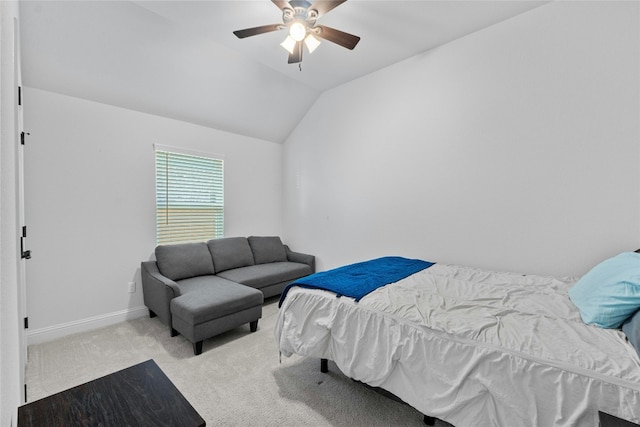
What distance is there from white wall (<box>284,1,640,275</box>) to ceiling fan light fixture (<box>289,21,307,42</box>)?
1.67 m

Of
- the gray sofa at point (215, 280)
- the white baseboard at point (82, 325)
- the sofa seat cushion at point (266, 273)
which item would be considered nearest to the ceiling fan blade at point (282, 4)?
the gray sofa at point (215, 280)

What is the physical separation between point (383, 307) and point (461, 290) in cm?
72

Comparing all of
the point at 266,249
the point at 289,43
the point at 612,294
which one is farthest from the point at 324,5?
the point at 266,249

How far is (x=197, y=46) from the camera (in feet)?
9.43

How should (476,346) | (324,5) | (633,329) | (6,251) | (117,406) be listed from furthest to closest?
(324,5)
(476,346)
(633,329)
(117,406)
(6,251)

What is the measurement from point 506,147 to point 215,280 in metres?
3.37

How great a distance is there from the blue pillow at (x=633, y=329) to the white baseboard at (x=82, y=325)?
4.08 m

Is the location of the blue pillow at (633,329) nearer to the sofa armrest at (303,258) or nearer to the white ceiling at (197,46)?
the white ceiling at (197,46)

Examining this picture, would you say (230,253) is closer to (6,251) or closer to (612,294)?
(6,251)

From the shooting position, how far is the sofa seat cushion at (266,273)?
3387 millimetres

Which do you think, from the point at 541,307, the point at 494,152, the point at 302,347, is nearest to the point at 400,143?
the point at 494,152

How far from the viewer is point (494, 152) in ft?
8.67

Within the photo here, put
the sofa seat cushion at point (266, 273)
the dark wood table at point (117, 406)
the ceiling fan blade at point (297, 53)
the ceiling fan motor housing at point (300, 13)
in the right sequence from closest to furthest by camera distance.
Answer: the dark wood table at point (117, 406)
the ceiling fan motor housing at point (300, 13)
the ceiling fan blade at point (297, 53)
the sofa seat cushion at point (266, 273)

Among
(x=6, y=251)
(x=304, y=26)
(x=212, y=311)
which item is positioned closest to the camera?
(x=6, y=251)
